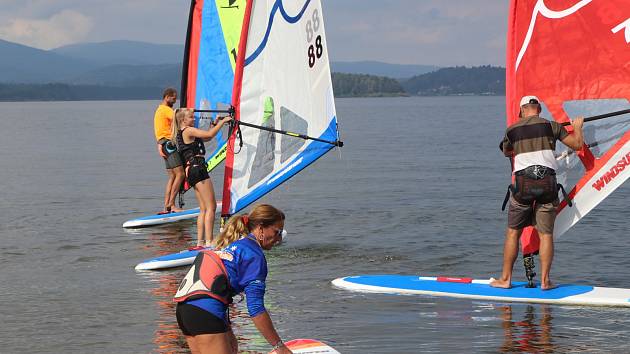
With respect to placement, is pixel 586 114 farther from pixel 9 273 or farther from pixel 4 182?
pixel 4 182

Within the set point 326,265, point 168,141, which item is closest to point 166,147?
point 168,141

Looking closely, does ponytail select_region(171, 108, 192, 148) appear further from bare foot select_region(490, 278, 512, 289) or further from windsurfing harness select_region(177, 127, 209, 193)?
bare foot select_region(490, 278, 512, 289)

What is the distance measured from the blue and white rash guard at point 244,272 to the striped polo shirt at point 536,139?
485 cm

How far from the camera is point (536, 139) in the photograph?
10281 mm

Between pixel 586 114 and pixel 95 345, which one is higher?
pixel 586 114

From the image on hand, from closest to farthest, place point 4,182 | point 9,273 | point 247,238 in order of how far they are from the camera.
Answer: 1. point 247,238
2. point 9,273
3. point 4,182

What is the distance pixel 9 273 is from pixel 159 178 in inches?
654

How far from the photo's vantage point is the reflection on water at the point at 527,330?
30.1 ft

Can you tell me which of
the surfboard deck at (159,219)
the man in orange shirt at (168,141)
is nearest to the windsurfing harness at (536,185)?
the man in orange shirt at (168,141)

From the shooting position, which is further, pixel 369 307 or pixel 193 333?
pixel 369 307

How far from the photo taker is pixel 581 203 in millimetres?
10938

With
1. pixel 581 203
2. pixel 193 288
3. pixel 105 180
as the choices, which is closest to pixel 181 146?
pixel 581 203

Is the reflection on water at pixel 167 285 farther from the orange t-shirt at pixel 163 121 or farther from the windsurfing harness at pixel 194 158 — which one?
the orange t-shirt at pixel 163 121

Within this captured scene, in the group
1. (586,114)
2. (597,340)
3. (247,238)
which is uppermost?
(586,114)
